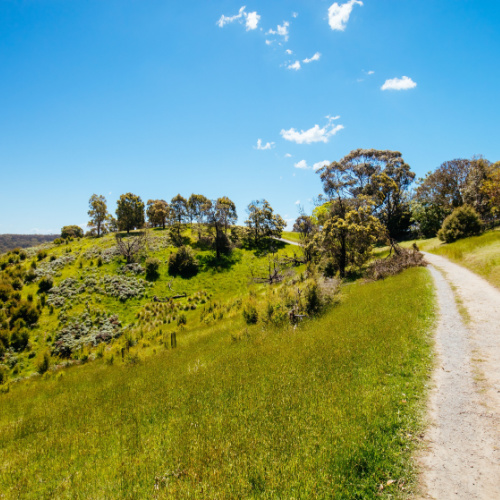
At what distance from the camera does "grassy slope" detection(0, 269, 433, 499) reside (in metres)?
4.42

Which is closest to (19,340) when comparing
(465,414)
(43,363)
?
(43,363)

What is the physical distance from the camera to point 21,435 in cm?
862

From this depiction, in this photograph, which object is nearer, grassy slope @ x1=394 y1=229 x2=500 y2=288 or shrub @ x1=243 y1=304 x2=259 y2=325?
grassy slope @ x1=394 y1=229 x2=500 y2=288

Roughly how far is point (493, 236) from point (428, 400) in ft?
104

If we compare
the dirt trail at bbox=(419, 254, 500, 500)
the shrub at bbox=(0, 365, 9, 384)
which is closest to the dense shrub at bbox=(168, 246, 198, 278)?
the shrub at bbox=(0, 365, 9, 384)

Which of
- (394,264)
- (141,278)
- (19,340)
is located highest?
(141,278)

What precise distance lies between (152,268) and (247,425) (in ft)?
118

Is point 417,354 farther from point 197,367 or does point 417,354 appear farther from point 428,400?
point 197,367

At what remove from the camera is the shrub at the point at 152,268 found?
37.4 meters

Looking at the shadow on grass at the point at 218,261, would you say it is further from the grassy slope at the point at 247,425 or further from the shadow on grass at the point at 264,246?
the grassy slope at the point at 247,425

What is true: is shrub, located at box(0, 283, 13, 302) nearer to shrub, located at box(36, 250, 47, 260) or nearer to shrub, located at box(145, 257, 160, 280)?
shrub, located at box(36, 250, 47, 260)

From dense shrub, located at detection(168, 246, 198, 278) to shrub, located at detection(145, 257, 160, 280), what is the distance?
2.07 metres

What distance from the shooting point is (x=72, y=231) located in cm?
6650

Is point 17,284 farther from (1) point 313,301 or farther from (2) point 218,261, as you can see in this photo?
(1) point 313,301
